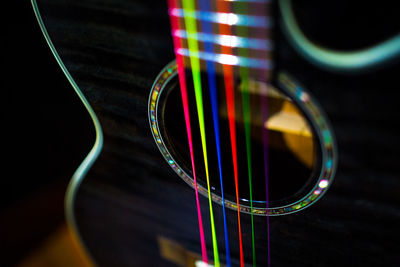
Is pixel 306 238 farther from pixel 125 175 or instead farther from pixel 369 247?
pixel 125 175

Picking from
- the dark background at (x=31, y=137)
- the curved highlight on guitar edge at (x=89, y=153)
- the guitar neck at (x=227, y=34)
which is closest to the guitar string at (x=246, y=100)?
the guitar neck at (x=227, y=34)

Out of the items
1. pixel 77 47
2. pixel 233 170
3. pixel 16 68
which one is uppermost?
pixel 77 47

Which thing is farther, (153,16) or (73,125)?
(73,125)

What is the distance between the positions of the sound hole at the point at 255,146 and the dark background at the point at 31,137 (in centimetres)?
59

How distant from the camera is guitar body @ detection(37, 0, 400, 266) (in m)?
0.46

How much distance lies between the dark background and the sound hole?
590mm

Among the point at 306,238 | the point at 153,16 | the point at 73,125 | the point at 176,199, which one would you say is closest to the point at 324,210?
the point at 306,238

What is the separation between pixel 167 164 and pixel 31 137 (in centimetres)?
89

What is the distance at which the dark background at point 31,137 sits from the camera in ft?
3.88

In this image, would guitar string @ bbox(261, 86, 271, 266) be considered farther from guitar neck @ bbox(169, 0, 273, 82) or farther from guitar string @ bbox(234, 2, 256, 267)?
guitar neck @ bbox(169, 0, 273, 82)

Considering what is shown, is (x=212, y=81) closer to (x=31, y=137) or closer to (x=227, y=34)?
(x=227, y=34)

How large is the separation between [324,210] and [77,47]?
20.6 inches

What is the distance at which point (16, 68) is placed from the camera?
3.98 ft

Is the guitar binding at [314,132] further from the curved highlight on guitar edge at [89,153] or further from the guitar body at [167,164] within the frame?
the curved highlight on guitar edge at [89,153]
